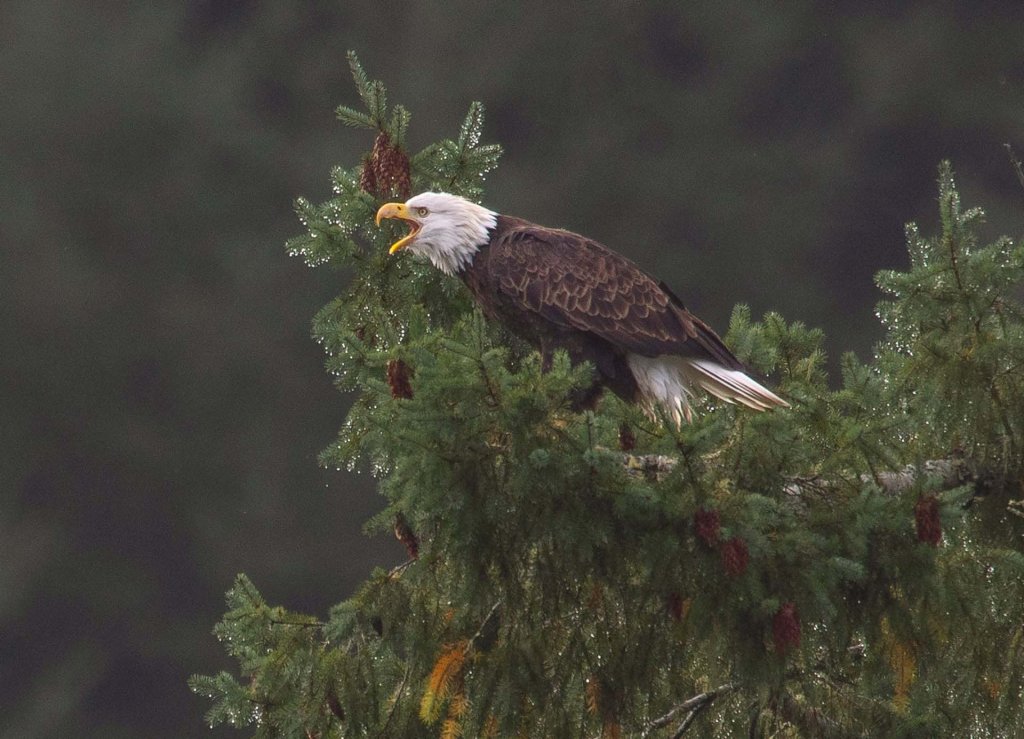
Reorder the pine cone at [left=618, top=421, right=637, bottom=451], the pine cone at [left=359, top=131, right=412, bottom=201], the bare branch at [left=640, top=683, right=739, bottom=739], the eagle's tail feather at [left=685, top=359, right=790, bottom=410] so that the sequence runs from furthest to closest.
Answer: the pine cone at [left=359, top=131, right=412, bottom=201], the eagle's tail feather at [left=685, top=359, right=790, bottom=410], the bare branch at [left=640, top=683, right=739, bottom=739], the pine cone at [left=618, top=421, right=637, bottom=451]

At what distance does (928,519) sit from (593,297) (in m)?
→ 1.86

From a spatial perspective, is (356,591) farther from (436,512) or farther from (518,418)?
(518,418)

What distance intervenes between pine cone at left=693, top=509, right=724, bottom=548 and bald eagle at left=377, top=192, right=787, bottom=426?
61.5 inches

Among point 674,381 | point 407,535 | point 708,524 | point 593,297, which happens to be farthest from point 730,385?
point 708,524

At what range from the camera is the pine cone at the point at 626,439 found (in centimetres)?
483

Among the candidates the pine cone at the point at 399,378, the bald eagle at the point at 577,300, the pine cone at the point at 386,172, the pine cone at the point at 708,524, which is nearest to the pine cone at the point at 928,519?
the pine cone at the point at 708,524

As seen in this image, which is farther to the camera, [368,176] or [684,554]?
[368,176]

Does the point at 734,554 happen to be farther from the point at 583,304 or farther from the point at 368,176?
the point at 368,176

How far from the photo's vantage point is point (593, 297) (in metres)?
5.52

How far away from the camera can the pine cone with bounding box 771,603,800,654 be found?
3.93 m

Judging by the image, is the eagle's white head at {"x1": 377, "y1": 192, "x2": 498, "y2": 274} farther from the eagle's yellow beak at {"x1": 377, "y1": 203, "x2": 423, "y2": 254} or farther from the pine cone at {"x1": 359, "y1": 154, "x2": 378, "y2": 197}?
the pine cone at {"x1": 359, "y1": 154, "x2": 378, "y2": 197}

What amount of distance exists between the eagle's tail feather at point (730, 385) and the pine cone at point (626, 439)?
1.63 feet

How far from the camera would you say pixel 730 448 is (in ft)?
13.6

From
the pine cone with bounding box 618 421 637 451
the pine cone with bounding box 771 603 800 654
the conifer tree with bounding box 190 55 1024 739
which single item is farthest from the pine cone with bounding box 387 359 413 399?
the pine cone with bounding box 771 603 800 654
